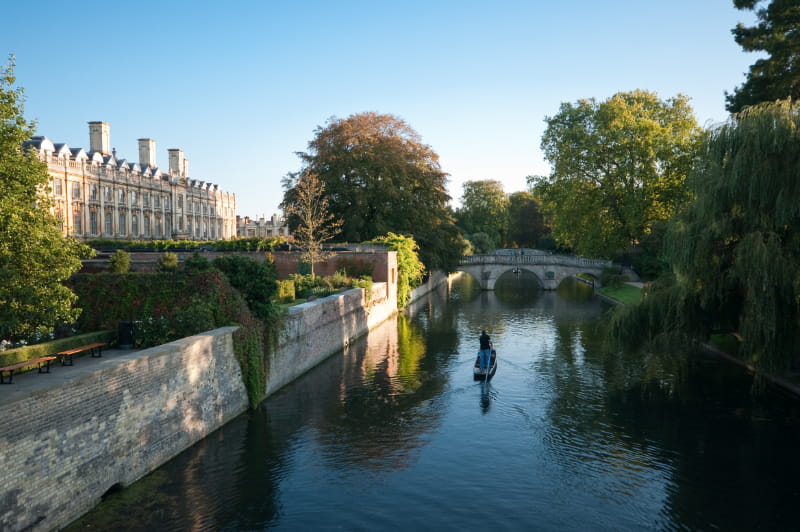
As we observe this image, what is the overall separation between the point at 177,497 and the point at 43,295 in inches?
254

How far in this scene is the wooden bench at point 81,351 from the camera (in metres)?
14.5

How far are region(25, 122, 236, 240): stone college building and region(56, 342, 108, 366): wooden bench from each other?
1301 inches

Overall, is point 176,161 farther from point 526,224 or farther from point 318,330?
point 318,330

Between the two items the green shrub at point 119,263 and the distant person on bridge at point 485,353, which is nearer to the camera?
the distant person on bridge at point 485,353

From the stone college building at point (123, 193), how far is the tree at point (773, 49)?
44246 mm

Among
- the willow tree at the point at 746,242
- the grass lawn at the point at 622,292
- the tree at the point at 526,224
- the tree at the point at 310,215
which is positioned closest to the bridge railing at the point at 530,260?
the grass lawn at the point at 622,292

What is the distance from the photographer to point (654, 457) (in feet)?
45.8

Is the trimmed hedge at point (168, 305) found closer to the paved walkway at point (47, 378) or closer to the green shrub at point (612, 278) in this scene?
the paved walkway at point (47, 378)

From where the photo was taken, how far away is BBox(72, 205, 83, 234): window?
58.3m

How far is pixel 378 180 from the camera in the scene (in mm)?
47188

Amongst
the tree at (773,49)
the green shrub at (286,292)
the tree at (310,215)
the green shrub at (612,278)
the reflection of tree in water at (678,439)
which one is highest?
the tree at (773,49)

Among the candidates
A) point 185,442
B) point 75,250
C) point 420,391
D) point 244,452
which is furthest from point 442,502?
point 75,250

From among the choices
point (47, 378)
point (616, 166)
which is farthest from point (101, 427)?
point (616, 166)

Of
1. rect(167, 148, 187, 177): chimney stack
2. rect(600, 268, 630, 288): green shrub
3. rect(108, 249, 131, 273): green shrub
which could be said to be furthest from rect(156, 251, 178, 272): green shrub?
rect(167, 148, 187, 177): chimney stack
